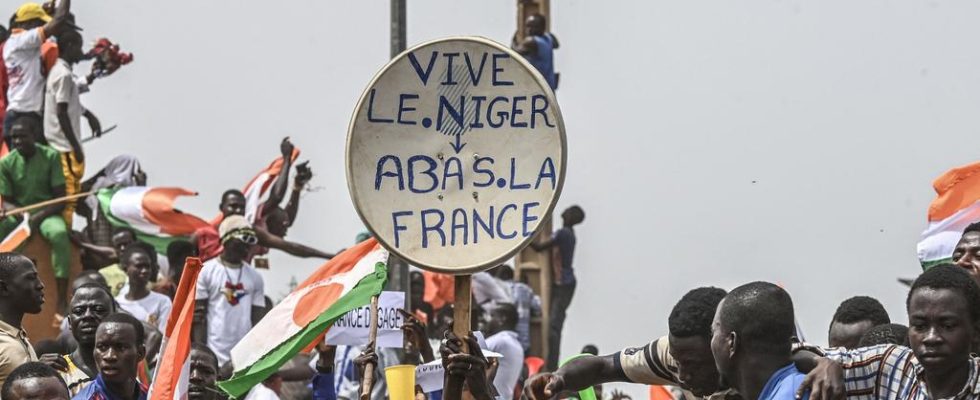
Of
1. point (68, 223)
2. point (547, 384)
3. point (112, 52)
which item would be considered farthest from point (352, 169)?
point (112, 52)

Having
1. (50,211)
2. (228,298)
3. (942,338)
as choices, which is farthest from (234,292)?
(942,338)

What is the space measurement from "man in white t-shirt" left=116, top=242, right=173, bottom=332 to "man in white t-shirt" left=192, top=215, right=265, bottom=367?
0.84ft

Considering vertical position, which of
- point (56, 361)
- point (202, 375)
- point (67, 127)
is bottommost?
point (202, 375)

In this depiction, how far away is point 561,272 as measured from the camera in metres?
16.9

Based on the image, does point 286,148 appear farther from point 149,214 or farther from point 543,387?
point 543,387

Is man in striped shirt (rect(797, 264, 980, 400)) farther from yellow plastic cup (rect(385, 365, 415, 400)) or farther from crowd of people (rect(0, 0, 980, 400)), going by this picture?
yellow plastic cup (rect(385, 365, 415, 400))

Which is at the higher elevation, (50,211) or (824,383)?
(50,211)

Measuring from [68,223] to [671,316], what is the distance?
898 cm

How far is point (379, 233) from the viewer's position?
6.63 meters

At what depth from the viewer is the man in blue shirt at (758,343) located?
528 cm

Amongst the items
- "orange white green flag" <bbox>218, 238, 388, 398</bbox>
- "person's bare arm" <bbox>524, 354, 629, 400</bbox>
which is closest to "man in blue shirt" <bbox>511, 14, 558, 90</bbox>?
"orange white green flag" <bbox>218, 238, 388, 398</bbox>

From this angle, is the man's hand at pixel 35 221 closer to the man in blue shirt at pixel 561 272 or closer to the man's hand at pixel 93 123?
the man's hand at pixel 93 123

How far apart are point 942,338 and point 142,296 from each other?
24.9ft

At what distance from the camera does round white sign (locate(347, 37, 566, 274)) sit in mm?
6586
